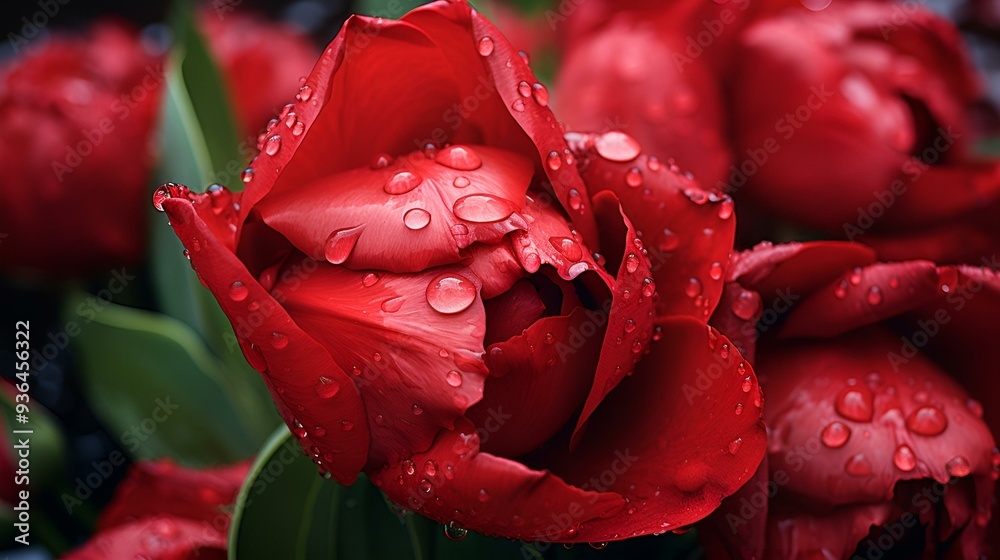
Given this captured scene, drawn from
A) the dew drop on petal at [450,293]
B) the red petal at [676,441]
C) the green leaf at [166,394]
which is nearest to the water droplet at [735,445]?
the red petal at [676,441]

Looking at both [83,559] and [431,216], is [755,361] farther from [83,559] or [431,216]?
[83,559]

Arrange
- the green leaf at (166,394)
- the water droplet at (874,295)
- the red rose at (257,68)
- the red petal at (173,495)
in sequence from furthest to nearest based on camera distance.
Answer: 1. the red rose at (257,68)
2. the green leaf at (166,394)
3. the red petal at (173,495)
4. the water droplet at (874,295)

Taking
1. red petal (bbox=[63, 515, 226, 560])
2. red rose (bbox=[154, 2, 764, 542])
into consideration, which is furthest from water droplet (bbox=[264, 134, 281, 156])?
red petal (bbox=[63, 515, 226, 560])

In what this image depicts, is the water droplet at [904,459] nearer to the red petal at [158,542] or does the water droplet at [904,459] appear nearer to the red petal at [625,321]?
the red petal at [625,321]

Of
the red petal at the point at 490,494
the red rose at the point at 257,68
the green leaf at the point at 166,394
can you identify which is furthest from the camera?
the red rose at the point at 257,68

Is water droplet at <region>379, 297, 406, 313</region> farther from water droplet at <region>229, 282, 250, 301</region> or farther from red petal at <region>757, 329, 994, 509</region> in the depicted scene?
red petal at <region>757, 329, 994, 509</region>

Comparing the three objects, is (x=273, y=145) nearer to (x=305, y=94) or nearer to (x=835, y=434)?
(x=305, y=94)
